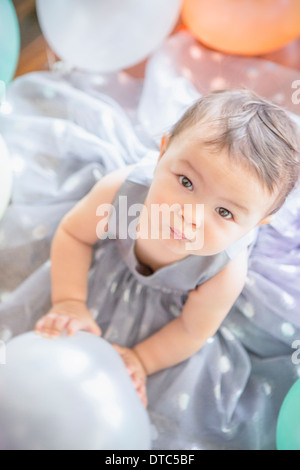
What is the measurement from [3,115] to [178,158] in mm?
572

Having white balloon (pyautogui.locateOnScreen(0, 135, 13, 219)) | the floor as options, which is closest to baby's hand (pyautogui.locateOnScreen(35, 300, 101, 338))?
white balloon (pyautogui.locateOnScreen(0, 135, 13, 219))

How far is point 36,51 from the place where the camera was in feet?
4.56

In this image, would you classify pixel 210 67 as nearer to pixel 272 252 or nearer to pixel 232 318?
pixel 272 252

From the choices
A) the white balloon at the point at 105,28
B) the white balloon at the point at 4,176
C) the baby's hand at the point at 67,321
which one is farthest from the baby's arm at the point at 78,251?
the white balloon at the point at 105,28

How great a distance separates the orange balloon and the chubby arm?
59cm

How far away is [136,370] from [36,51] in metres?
0.91

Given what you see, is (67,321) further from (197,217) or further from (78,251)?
(197,217)

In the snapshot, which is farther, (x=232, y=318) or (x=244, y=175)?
(x=232, y=318)

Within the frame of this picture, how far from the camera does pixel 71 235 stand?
39.9 inches

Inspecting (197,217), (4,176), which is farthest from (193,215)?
(4,176)

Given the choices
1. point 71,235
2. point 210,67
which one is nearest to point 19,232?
point 71,235

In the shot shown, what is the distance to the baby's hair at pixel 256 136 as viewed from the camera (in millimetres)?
706

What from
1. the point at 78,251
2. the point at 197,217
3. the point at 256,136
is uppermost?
the point at 256,136

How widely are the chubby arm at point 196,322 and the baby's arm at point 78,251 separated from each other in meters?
0.12
